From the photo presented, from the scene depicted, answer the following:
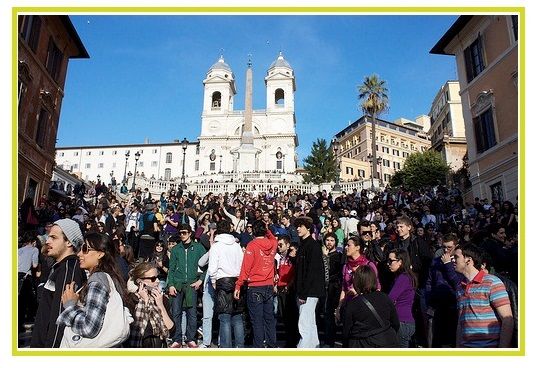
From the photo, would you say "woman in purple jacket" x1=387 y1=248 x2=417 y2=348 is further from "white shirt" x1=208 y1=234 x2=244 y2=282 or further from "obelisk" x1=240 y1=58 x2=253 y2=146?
"obelisk" x1=240 y1=58 x2=253 y2=146

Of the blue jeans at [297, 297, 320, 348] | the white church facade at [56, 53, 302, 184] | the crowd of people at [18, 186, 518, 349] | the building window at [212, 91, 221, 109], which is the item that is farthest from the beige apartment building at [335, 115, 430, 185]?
the blue jeans at [297, 297, 320, 348]

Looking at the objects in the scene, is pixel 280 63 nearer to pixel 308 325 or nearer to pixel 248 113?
pixel 248 113

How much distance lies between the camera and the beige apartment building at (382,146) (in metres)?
83.9

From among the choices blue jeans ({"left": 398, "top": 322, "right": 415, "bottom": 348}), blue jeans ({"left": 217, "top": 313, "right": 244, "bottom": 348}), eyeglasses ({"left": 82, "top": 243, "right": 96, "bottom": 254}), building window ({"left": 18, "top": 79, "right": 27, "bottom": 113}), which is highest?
building window ({"left": 18, "top": 79, "right": 27, "bottom": 113})

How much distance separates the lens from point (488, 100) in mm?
20547

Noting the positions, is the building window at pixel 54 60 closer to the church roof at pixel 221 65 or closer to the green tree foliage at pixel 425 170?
the green tree foliage at pixel 425 170

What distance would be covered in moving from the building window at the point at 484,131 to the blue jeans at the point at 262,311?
18203 mm

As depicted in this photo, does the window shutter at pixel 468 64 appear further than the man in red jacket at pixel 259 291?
Yes

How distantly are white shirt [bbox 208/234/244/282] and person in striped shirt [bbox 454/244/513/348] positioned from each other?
3.45 meters

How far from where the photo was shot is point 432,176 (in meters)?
47.7

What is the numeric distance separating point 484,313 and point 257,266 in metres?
3.22

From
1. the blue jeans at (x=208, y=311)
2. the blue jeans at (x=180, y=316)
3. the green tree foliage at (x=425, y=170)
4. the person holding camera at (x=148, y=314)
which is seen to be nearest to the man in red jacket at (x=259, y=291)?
the blue jeans at (x=208, y=311)

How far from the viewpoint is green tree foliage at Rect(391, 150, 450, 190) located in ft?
155

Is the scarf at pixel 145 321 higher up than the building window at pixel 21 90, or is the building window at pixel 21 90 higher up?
the building window at pixel 21 90
